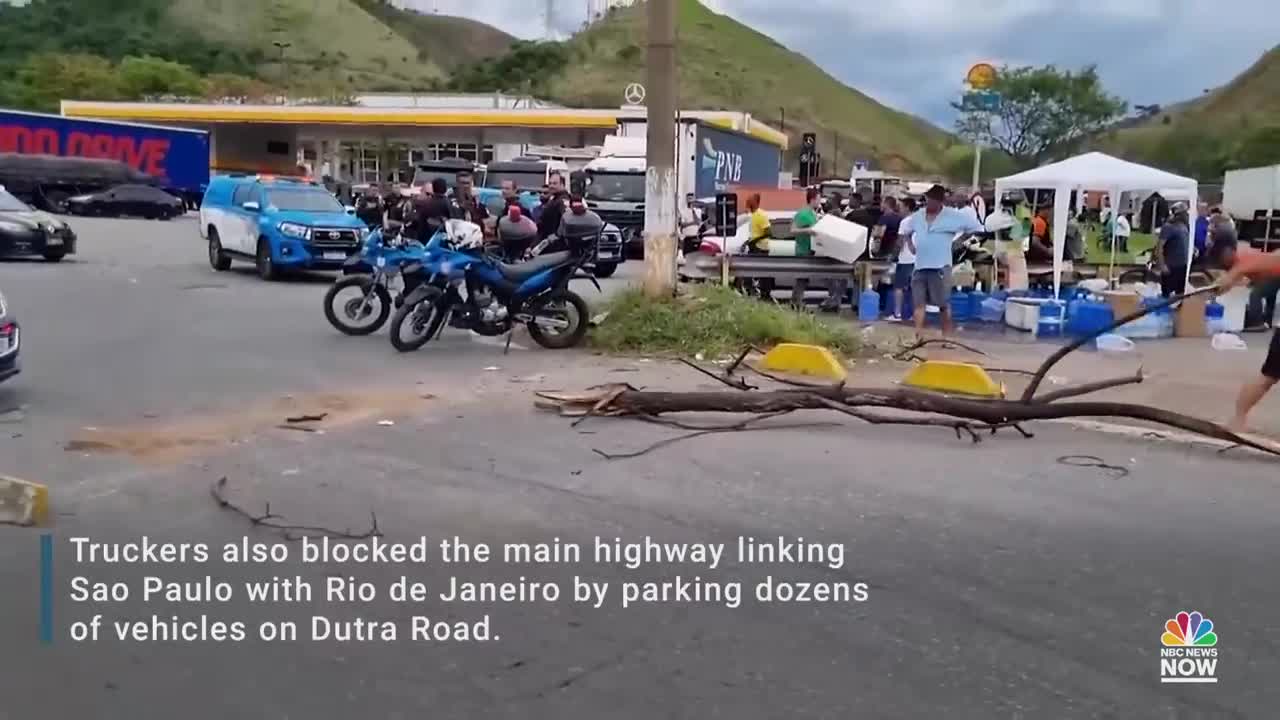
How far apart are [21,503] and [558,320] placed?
7085 mm

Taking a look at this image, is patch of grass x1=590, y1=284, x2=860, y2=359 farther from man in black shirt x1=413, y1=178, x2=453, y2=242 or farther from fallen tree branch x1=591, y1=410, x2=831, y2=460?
man in black shirt x1=413, y1=178, x2=453, y2=242

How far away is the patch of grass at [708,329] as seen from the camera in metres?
12.5

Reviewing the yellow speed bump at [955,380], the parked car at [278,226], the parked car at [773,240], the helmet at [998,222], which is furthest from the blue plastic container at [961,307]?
the parked car at [278,226]

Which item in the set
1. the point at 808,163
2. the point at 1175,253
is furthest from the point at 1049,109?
the point at 1175,253

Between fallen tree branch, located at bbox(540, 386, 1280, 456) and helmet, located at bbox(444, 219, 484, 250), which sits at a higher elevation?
helmet, located at bbox(444, 219, 484, 250)

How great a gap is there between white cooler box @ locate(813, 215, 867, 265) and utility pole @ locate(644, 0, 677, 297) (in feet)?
13.6

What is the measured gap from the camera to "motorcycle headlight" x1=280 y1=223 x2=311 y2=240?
20422 mm

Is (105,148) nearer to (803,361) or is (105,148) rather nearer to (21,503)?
(803,361)

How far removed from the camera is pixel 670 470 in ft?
25.3

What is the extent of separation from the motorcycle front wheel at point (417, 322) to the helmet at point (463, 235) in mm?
574

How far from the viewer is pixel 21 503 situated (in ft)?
20.5

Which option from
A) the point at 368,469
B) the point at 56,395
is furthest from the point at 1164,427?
the point at 56,395

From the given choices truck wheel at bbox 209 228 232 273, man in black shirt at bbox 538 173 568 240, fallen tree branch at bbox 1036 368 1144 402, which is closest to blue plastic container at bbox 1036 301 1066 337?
man in black shirt at bbox 538 173 568 240

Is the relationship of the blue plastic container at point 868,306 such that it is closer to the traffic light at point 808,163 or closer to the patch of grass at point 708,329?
the patch of grass at point 708,329
